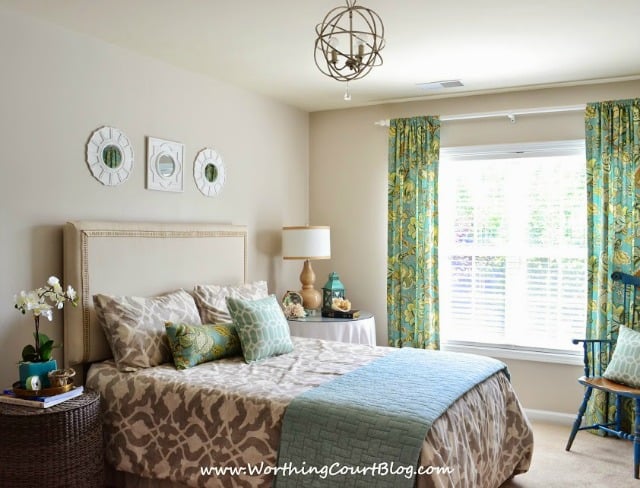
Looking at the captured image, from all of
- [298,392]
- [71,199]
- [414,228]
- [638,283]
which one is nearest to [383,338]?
[414,228]

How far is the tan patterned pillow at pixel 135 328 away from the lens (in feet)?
10.6

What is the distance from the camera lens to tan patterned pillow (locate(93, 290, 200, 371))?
3.24m

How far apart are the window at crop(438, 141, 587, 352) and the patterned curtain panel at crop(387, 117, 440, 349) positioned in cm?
17

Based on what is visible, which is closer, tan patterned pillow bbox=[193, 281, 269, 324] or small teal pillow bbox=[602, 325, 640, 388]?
small teal pillow bbox=[602, 325, 640, 388]

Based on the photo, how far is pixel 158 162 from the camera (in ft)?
13.0

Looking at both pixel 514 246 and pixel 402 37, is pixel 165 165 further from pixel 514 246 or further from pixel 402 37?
pixel 514 246

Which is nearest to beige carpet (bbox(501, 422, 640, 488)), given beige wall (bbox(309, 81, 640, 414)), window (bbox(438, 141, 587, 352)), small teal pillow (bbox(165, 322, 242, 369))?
beige wall (bbox(309, 81, 640, 414))

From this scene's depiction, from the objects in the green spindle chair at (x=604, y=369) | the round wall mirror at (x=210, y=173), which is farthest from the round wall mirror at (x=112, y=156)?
the green spindle chair at (x=604, y=369)

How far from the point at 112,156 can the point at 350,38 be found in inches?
73.4

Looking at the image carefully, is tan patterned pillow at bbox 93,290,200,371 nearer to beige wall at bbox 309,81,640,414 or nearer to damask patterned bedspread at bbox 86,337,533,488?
damask patterned bedspread at bbox 86,337,533,488

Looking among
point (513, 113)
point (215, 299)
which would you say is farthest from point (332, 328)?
point (513, 113)

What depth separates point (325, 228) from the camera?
195 inches

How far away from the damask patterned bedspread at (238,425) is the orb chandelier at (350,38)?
1460 millimetres

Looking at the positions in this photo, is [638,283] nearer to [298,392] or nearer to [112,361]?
[298,392]
